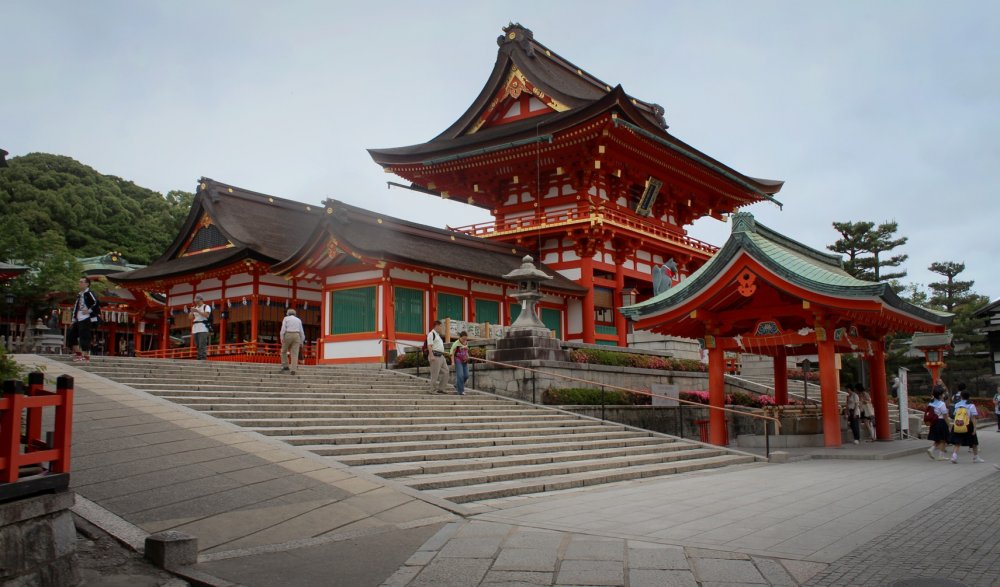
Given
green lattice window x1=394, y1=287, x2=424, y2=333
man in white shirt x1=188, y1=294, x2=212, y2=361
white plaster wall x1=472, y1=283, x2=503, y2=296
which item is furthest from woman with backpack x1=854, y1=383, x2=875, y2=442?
man in white shirt x1=188, y1=294, x2=212, y2=361

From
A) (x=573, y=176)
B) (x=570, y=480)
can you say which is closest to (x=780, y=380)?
(x=570, y=480)

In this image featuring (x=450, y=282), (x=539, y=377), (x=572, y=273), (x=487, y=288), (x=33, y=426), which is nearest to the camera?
(x=33, y=426)

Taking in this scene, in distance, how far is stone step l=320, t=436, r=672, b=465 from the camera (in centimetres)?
995

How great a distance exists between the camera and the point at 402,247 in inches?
905

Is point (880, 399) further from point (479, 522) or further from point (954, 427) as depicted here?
point (479, 522)

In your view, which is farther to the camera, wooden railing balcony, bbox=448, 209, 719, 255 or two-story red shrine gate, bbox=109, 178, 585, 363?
wooden railing balcony, bbox=448, 209, 719, 255

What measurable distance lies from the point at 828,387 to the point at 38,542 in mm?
14110

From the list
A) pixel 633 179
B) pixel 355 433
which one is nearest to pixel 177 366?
pixel 355 433

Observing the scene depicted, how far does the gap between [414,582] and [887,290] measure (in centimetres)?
1202

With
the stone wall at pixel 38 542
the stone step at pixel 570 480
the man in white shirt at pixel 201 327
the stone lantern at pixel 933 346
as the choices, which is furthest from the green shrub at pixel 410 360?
the stone lantern at pixel 933 346

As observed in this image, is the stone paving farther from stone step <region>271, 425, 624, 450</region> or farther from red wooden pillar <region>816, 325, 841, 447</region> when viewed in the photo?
red wooden pillar <region>816, 325, 841, 447</region>

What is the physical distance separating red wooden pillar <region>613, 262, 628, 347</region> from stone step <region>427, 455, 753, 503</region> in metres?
14.9

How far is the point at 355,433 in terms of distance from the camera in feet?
37.1

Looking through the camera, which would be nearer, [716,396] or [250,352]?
[716,396]
